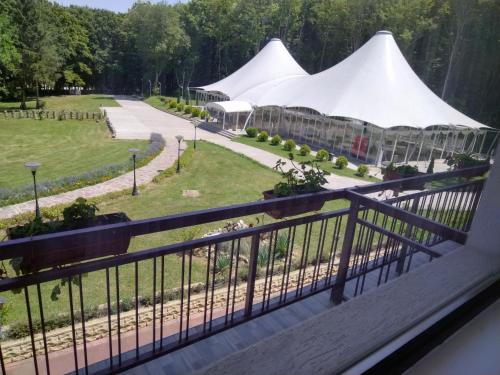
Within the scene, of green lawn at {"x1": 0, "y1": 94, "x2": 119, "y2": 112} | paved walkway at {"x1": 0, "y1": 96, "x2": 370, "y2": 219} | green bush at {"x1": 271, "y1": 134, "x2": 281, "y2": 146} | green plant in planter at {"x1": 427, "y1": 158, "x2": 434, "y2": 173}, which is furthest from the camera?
green bush at {"x1": 271, "y1": 134, "x2": 281, "y2": 146}

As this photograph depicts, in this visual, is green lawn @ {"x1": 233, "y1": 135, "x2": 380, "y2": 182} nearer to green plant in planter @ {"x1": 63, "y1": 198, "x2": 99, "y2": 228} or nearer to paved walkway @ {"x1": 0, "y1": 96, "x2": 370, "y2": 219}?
paved walkway @ {"x1": 0, "y1": 96, "x2": 370, "y2": 219}

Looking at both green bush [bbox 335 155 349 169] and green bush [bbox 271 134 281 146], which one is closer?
green bush [bbox 335 155 349 169]

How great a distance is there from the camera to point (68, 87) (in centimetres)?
101

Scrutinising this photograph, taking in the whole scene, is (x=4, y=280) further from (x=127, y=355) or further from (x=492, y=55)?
(x=492, y=55)

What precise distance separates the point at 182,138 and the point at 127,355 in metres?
0.86

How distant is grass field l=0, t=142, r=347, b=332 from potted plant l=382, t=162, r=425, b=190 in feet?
1.09

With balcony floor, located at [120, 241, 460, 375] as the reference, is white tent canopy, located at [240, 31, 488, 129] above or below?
above

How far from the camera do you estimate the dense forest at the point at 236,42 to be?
88cm

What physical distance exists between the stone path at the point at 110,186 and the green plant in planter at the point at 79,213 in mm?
26

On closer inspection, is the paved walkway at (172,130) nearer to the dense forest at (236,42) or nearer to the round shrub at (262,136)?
the dense forest at (236,42)

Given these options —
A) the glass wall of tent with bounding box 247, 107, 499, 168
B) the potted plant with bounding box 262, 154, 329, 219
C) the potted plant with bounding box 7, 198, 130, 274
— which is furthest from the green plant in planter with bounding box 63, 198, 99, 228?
the glass wall of tent with bounding box 247, 107, 499, 168

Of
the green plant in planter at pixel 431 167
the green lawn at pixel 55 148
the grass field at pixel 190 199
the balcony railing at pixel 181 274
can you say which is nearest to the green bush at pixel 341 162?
the balcony railing at pixel 181 274

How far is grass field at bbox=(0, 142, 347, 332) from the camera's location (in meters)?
1.03

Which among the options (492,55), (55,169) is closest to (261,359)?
(55,169)
